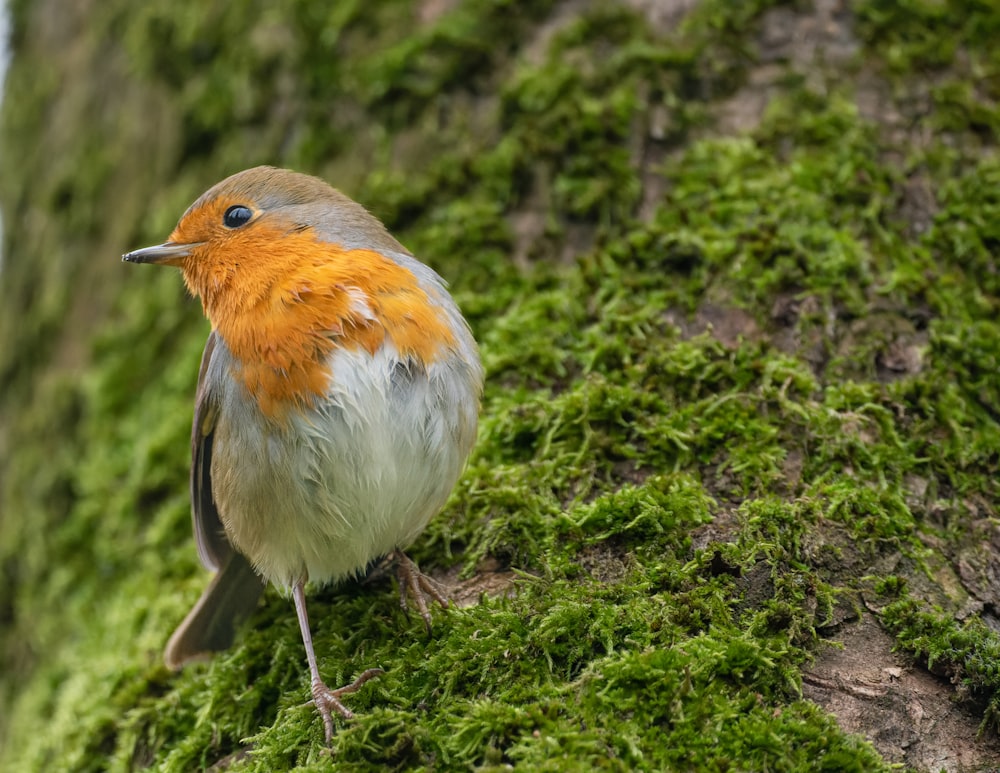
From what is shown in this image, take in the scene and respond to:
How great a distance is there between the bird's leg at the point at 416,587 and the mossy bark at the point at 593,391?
0.09 m

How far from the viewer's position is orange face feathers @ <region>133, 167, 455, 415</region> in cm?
286

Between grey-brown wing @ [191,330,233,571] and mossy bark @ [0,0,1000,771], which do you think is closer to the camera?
mossy bark @ [0,0,1000,771]

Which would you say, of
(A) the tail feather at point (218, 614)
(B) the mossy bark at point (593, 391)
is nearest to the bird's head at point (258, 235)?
(B) the mossy bark at point (593, 391)

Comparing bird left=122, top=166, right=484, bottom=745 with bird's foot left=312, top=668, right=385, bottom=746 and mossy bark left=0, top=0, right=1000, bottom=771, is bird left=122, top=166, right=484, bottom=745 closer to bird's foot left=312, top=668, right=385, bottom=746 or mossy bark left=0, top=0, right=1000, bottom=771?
bird's foot left=312, top=668, right=385, bottom=746

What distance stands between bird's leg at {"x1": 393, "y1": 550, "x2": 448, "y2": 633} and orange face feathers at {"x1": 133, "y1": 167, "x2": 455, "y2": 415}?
0.61 m

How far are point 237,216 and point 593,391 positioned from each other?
1.33 meters

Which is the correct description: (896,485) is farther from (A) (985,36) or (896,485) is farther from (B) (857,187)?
(A) (985,36)

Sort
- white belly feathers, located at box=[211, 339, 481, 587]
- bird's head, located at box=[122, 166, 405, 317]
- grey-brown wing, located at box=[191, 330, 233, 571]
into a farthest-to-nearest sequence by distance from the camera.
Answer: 1. grey-brown wing, located at box=[191, 330, 233, 571]
2. bird's head, located at box=[122, 166, 405, 317]
3. white belly feathers, located at box=[211, 339, 481, 587]

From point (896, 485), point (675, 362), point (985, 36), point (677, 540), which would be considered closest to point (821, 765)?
point (677, 540)

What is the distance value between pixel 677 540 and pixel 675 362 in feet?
2.52

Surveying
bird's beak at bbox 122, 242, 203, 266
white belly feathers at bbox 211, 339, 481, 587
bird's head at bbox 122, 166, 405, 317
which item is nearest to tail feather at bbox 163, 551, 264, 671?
white belly feathers at bbox 211, 339, 481, 587

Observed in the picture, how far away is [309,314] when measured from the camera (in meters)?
2.90

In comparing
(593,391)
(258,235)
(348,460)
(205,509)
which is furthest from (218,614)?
(593,391)

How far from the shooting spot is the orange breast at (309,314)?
2848mm
